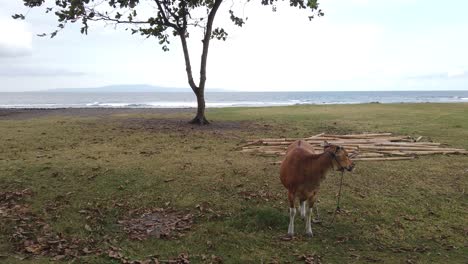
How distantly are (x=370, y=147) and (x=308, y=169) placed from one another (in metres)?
8.15

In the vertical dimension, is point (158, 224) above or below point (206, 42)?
below

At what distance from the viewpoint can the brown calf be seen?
7.56 m

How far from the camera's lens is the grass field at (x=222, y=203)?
7797 millimetres

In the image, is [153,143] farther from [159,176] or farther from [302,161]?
[302,161]

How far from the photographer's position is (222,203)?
1005 centimetres

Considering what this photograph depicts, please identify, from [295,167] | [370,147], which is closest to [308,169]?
[295,167]

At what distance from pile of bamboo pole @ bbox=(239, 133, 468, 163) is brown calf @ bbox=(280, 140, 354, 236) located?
230 inches

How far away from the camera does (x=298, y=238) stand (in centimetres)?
822

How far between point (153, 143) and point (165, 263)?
10.4 meters

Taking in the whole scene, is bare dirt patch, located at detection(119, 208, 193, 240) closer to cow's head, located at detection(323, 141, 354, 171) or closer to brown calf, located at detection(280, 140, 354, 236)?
brown calf, located at detection(280, 140, 354, 236)

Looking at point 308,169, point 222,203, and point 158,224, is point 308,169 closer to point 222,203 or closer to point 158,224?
point 222,203

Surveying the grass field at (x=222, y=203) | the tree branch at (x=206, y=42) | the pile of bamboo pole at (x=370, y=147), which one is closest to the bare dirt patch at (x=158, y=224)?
the grass field at (x=222, y=203)

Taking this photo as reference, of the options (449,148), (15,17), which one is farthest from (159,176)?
(15,17)

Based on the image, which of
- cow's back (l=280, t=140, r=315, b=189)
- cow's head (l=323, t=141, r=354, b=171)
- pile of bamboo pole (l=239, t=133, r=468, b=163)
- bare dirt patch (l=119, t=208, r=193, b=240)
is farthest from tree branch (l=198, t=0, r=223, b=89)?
cow's head (l=323, t=141, r=354, b=171)
